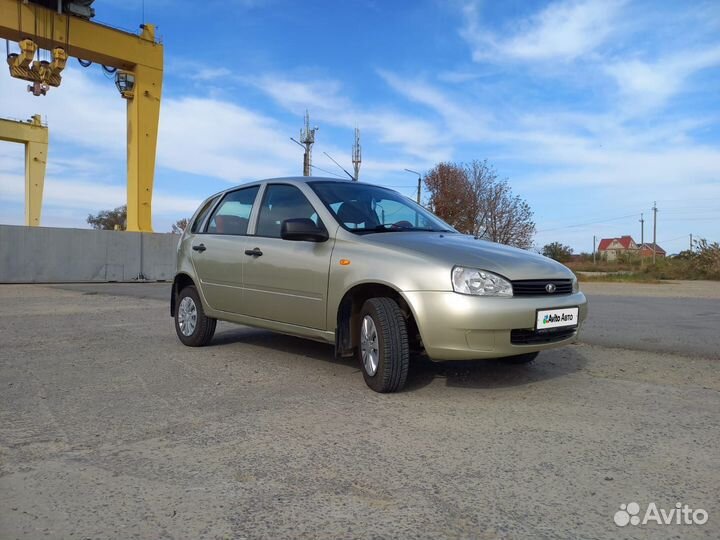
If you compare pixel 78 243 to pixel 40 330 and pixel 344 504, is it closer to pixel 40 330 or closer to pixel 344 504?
pixel 40 330

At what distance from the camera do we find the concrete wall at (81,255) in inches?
736

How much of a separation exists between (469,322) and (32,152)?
39.2 meters

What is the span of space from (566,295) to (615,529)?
2.37 metres

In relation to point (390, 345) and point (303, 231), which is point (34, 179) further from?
point (390, 345)

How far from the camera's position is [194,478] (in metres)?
2.72

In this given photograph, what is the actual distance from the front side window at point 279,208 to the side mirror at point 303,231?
1.05 feet

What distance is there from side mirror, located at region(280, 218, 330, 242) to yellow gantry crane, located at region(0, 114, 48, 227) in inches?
1466

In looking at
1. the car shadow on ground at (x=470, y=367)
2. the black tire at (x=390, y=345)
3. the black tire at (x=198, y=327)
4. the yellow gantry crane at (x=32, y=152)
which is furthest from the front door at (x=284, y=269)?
the yellow gantry crane at (x=32, y=152)

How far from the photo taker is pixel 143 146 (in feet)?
74.9

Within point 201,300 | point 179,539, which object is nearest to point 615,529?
point 179,539

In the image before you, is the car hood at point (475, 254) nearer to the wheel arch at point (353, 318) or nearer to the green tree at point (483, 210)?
the wheel arch at point (353, 318)

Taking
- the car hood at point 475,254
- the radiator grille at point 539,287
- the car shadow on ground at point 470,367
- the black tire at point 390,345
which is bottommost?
the car shadow on ground at point 470,367

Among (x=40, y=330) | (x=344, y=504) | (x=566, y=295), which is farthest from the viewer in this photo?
(x=40, y=330)

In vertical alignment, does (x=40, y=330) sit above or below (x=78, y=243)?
below
